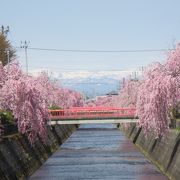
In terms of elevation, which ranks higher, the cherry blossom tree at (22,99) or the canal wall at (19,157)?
the cherry blossom tree at (22,99)

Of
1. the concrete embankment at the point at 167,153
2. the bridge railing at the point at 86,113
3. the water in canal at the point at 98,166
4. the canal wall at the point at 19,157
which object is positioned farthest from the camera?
the bridge railing at the point at 86,113

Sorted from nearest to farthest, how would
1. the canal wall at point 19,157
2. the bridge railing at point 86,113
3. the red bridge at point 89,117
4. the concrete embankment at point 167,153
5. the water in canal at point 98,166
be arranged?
the canal wall at point 19,157 → the concrete embankment at point 167,153 → the water in canal at point 98,166 → the red bridge at point 89,117 → the bridge railing at point 86,113

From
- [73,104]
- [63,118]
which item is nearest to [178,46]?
[63,118]

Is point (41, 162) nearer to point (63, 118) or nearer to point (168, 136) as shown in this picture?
point (168, 136)

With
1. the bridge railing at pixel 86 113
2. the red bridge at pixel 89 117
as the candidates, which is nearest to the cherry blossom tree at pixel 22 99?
the red bridge at pixel 89 117

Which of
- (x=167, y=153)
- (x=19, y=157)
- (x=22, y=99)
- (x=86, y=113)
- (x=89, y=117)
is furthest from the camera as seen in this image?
(x=86, y=113)


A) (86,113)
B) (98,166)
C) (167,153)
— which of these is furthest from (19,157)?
(86,113)

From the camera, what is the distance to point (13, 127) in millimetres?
56062

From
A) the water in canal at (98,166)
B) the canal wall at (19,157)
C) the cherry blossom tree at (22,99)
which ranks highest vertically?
the cherry blossom tree at (22,99)

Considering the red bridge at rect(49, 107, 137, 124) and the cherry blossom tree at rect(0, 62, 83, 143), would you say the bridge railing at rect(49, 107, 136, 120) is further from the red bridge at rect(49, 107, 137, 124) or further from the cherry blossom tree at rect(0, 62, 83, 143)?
the cherry blossom tree at rect(0, 62, 83, 143)

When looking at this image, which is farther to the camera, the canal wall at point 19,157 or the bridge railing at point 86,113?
the bridge railing at point 86,113

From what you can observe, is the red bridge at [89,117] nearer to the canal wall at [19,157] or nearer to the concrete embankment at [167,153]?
the concrete embankment at [167,153]

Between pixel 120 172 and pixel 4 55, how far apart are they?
54.5 meters

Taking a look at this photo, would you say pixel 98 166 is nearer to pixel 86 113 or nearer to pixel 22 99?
pixel 22 99
